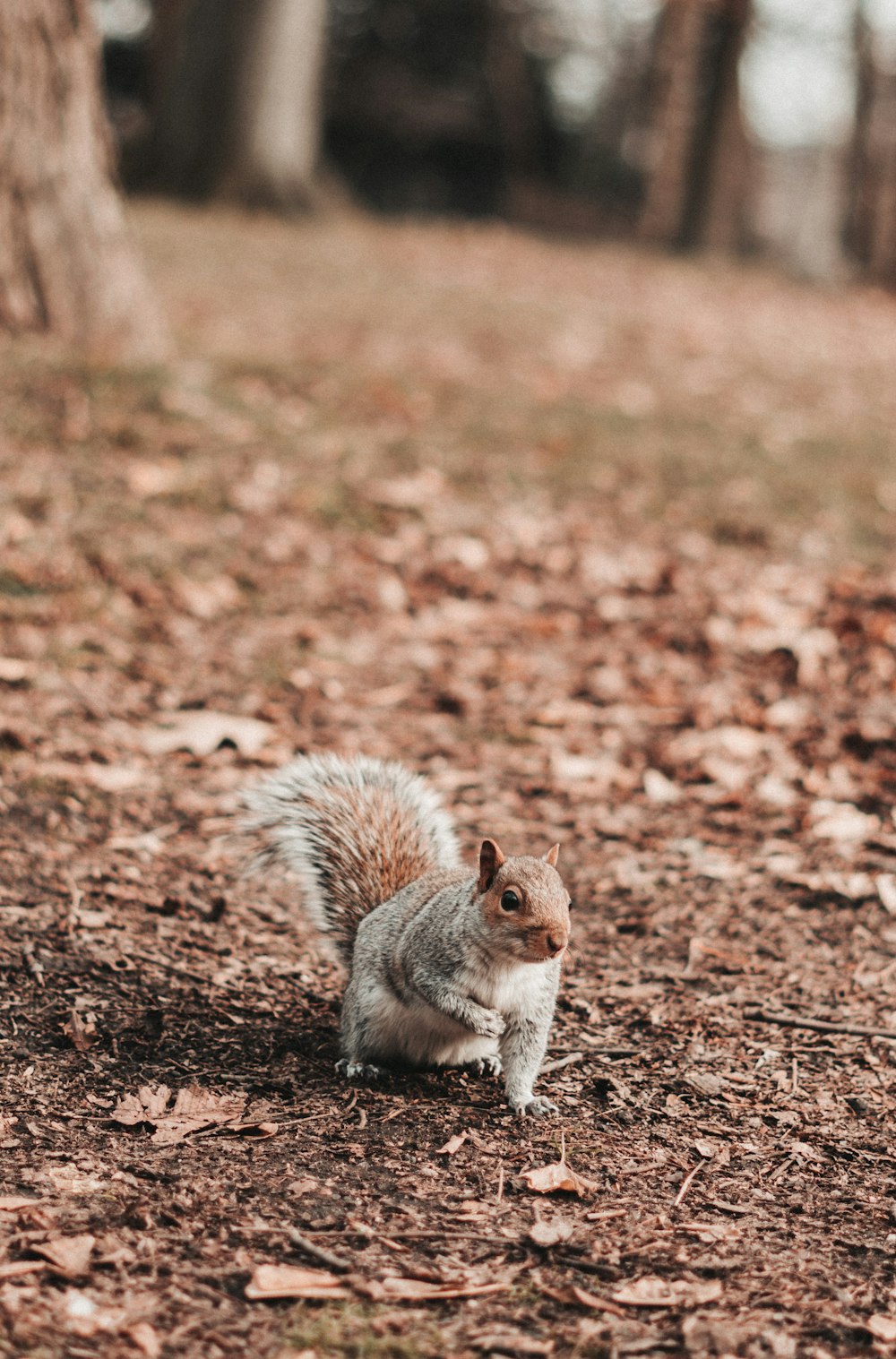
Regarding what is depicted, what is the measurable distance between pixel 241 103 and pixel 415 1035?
13.0 meters

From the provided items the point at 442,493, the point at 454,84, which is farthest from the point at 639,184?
the point at 442,493

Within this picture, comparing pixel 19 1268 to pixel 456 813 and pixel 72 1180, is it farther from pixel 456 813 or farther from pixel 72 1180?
pixel 456 813

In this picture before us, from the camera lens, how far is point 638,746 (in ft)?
16.3

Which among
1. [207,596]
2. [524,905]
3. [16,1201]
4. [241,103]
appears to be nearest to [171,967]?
[16,1201]

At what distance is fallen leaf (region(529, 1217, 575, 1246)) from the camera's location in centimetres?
240

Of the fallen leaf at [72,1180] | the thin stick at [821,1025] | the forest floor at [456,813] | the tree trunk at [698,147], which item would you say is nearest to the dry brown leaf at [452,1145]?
the forest floor at [456,813]

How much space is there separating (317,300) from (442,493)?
366 cm

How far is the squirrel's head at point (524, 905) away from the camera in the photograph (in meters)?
2.61

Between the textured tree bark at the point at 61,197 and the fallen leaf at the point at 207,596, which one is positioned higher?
the textured tree bark at the point at 61,197

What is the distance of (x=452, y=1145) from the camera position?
268cm

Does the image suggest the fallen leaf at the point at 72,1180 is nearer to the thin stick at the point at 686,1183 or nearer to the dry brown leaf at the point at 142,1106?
the dry brown leaf at the point at 142,1106

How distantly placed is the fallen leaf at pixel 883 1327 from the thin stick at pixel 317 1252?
82 cm

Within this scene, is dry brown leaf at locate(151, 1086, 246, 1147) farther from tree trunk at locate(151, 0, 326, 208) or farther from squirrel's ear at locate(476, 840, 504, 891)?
tree trunk at locate(151, 0, 326, 208)

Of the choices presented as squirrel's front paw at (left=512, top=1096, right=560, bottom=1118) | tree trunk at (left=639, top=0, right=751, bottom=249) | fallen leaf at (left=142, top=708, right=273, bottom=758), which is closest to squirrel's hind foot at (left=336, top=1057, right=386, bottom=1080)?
squirrel's front paw at (left=512, top=1096, right=560, bottom=1118)
